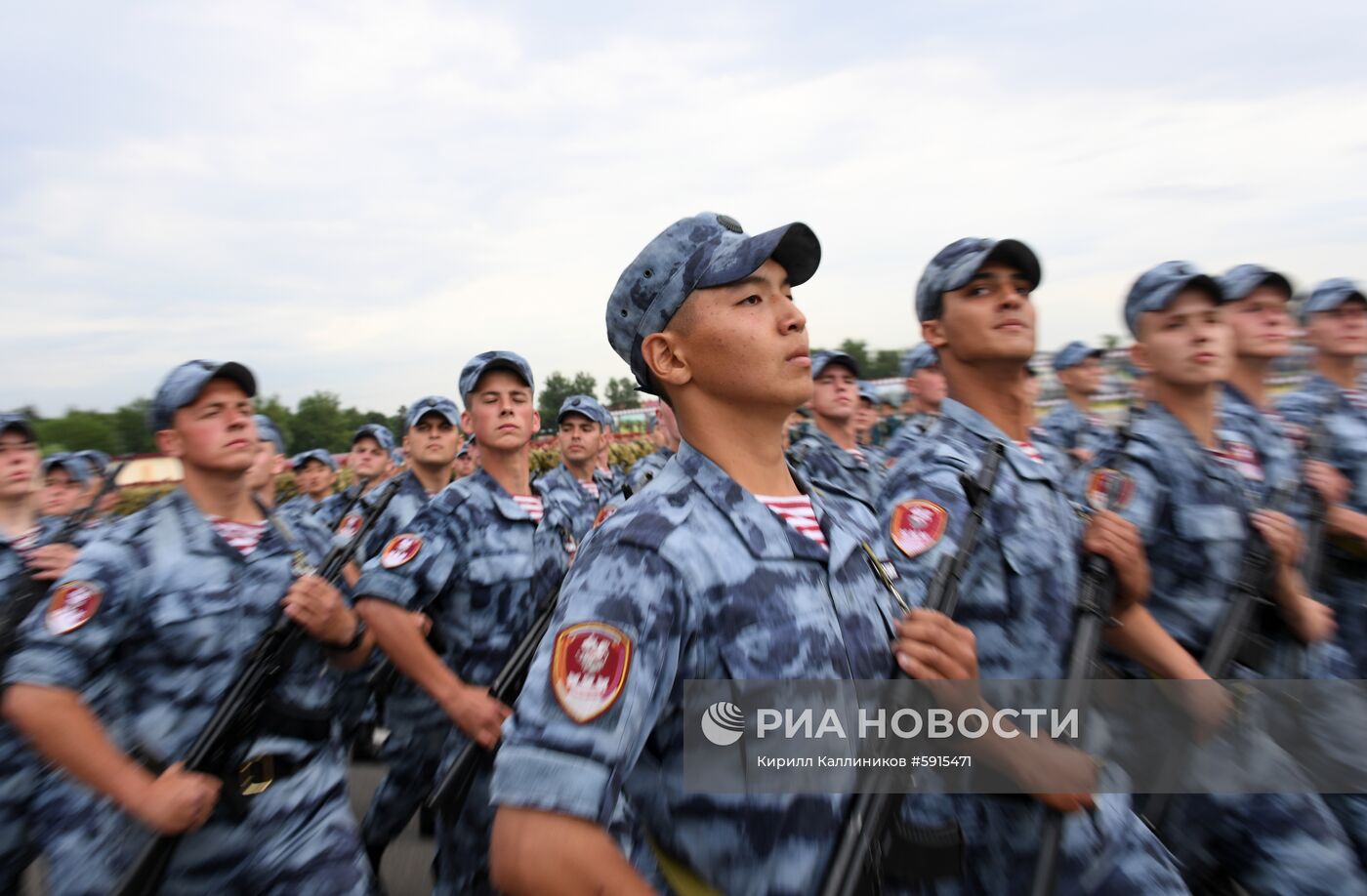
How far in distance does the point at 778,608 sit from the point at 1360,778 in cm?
262

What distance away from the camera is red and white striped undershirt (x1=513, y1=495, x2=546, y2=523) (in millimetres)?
3891

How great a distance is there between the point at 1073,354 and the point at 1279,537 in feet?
18.9

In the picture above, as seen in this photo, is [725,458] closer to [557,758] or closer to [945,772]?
[557,758]

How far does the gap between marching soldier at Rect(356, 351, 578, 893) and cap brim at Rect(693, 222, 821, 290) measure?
222 centimetres

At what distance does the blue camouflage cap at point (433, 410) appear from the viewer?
225 inches

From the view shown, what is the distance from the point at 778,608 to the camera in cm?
150

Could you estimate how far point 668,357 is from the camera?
179cm

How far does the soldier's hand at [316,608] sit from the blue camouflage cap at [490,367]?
1.30 meters

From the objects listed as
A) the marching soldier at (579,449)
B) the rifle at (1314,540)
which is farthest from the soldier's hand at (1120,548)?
the marching soldier at (579,449)

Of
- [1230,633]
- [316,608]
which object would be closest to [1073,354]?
[1230,633]

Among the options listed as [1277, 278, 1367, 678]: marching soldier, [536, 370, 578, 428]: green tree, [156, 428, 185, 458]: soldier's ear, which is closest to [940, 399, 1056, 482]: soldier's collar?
[1277, 278, 1367, 678]: marching soldier

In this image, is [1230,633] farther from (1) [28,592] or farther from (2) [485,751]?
(1) [28,592]

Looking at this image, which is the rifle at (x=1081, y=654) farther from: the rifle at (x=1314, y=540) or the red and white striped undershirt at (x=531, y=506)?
the red and white striped undershirt at (x=531, y=506)

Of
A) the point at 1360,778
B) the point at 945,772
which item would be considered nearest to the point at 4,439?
the point at 945,772
